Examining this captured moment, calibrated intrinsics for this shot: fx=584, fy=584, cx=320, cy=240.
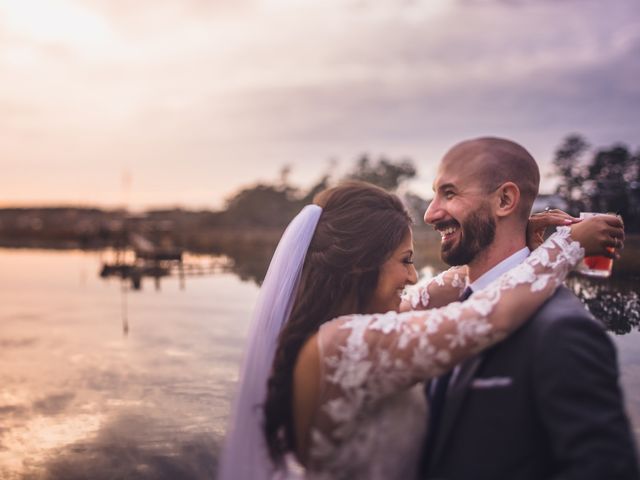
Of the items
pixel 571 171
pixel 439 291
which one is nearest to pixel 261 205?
pixel 571 171

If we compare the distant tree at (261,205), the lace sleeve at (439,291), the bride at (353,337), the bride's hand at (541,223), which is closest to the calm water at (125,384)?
the lace sleeve at (439,291)

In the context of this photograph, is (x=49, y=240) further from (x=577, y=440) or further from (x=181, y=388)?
(x=577, y=440)

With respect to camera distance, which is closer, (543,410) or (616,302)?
(543,410)

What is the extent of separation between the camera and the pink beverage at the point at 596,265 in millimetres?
2162

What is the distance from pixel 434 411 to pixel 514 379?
0.40 meters

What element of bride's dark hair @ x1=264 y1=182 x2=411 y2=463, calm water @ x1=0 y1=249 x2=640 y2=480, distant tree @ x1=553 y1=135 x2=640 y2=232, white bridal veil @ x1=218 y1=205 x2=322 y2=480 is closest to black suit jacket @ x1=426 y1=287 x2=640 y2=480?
bride's dark hair @ x1=264 y1=182 x2=411 y2=463

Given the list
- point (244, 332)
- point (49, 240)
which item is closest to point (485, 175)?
point (244, 332)

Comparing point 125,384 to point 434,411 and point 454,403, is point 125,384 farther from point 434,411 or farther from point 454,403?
point 454,403

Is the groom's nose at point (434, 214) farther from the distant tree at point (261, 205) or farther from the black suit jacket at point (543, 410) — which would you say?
the distant tree at point (261, 205)

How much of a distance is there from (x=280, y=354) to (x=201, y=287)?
39763mm

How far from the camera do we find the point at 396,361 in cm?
199

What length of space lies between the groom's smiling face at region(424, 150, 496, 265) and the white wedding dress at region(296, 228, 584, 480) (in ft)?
0.96

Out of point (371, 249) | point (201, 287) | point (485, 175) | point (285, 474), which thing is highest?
point (485, 175)

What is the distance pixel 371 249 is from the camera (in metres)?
2.36
